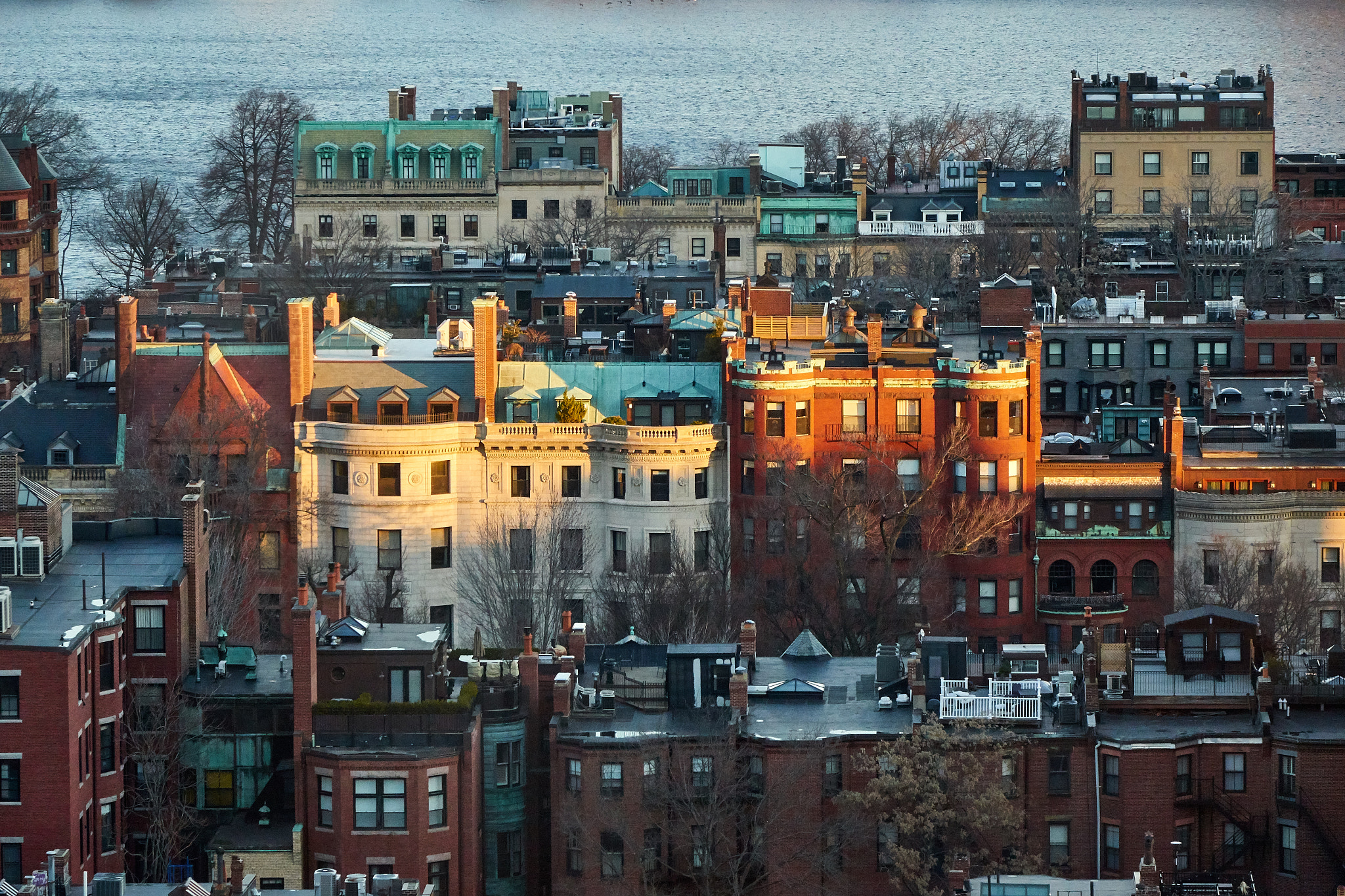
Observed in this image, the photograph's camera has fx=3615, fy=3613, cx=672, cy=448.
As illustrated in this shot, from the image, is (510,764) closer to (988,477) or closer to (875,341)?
(988,477)

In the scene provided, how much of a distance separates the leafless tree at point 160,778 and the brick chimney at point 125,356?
28.9 metres

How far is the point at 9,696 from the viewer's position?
8388cm

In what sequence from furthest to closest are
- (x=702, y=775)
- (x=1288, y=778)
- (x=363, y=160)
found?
(x=363, y=160), (x=702, y=775), (x=1288, y=778)

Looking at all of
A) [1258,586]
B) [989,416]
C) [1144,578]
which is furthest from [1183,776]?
[989,416]

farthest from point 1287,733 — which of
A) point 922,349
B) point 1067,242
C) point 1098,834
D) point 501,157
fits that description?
point 501,157

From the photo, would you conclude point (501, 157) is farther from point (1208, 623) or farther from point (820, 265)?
point (1208, 623)

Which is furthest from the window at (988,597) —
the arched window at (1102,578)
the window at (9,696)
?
the window at (9,696)

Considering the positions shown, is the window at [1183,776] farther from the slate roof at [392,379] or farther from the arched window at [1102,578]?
the slate roof at [392,379]

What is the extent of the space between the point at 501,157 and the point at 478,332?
59.6 meters

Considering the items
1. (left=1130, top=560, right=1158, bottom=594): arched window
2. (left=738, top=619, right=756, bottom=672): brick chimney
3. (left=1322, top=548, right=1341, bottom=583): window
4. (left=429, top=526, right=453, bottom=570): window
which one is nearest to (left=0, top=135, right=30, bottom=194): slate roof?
(left=429, top=526, right=453, bottom=570): window

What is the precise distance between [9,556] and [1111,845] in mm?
28284

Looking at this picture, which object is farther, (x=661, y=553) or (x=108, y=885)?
(x=661, y=553)

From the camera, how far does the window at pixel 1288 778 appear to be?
278 ft

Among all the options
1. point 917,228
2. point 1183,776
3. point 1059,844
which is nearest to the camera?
point 1183,776
